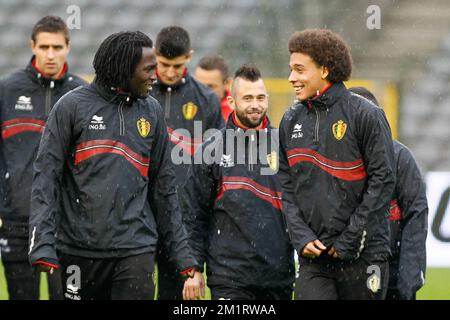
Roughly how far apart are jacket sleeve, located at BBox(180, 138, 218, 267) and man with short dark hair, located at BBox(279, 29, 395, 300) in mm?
848

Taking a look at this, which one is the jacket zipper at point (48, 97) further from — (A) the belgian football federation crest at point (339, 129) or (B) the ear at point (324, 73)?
(A) the belgian football federation crest at point (339, 129)

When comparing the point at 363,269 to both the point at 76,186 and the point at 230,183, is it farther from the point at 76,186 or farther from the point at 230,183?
the point at 76,186

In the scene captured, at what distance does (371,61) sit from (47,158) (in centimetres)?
1255

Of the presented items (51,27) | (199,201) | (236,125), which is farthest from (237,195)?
(51,27)

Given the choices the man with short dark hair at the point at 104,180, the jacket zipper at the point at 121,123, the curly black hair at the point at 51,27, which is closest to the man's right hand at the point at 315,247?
the man with short dark hair at the point at 104,180

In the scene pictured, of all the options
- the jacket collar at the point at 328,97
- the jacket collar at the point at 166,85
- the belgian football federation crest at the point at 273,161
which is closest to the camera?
the jacket collar at the point at 328,97

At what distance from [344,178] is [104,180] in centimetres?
128

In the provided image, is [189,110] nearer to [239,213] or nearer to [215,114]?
[215,114]

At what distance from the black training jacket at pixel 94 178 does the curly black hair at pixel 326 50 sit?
983 mm

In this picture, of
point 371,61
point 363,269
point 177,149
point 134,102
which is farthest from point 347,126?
point 371,61

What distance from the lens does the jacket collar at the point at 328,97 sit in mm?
5121

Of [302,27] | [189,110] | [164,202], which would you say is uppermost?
[302,27]

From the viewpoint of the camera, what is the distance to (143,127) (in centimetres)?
500

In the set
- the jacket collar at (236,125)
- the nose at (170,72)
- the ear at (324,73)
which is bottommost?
the jacket collar at (236,125)
